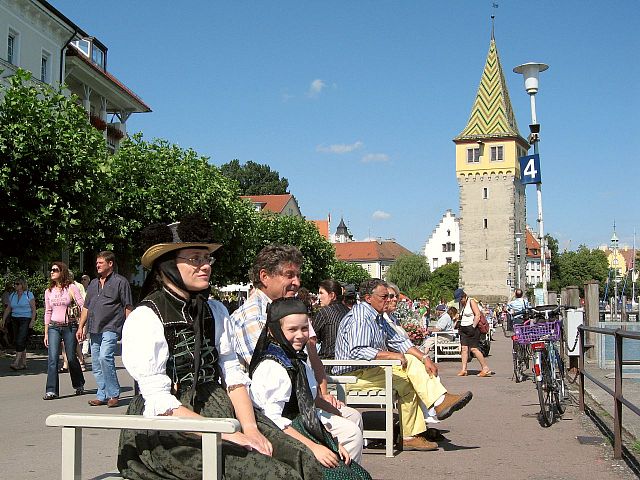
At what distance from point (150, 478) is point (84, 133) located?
17.2 metres

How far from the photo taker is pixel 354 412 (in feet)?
19.0

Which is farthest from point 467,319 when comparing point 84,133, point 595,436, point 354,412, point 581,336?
point 354,412

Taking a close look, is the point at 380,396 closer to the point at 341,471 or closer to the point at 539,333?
the point at 539,333

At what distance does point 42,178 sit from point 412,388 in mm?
13031

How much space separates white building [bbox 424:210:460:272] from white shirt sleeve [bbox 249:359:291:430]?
138m

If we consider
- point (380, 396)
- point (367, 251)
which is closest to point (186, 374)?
point (380, 396)

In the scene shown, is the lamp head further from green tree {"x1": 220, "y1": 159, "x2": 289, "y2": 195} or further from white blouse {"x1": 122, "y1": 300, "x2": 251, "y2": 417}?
green tree {"x1": 220, "y1": 159, "x2": 289, "y2": 195}

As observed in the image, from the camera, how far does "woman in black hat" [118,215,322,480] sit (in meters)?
3.58

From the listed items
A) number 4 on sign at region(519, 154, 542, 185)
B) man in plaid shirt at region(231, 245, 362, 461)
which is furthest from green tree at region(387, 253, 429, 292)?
man in plaid shirt at region(231, 245, 362, 461)

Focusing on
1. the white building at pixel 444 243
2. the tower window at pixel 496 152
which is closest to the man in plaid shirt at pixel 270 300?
the tower window at pixel 496 152

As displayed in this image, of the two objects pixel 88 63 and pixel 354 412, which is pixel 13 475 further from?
pixel 88 63

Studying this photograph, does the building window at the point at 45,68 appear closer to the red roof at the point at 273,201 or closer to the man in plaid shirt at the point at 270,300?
the man in plaid shirt at the point at 270,300

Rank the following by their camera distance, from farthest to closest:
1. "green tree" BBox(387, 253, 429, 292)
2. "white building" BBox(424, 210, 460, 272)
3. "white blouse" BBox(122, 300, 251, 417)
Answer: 1. "white building" BBox(424, 210, 460, 272)
2. "green tree" BBox(387, 253, 429, 292)
3. "white blouse" BBox(122, 300, 251, 417)

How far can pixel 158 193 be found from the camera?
34000 mm
